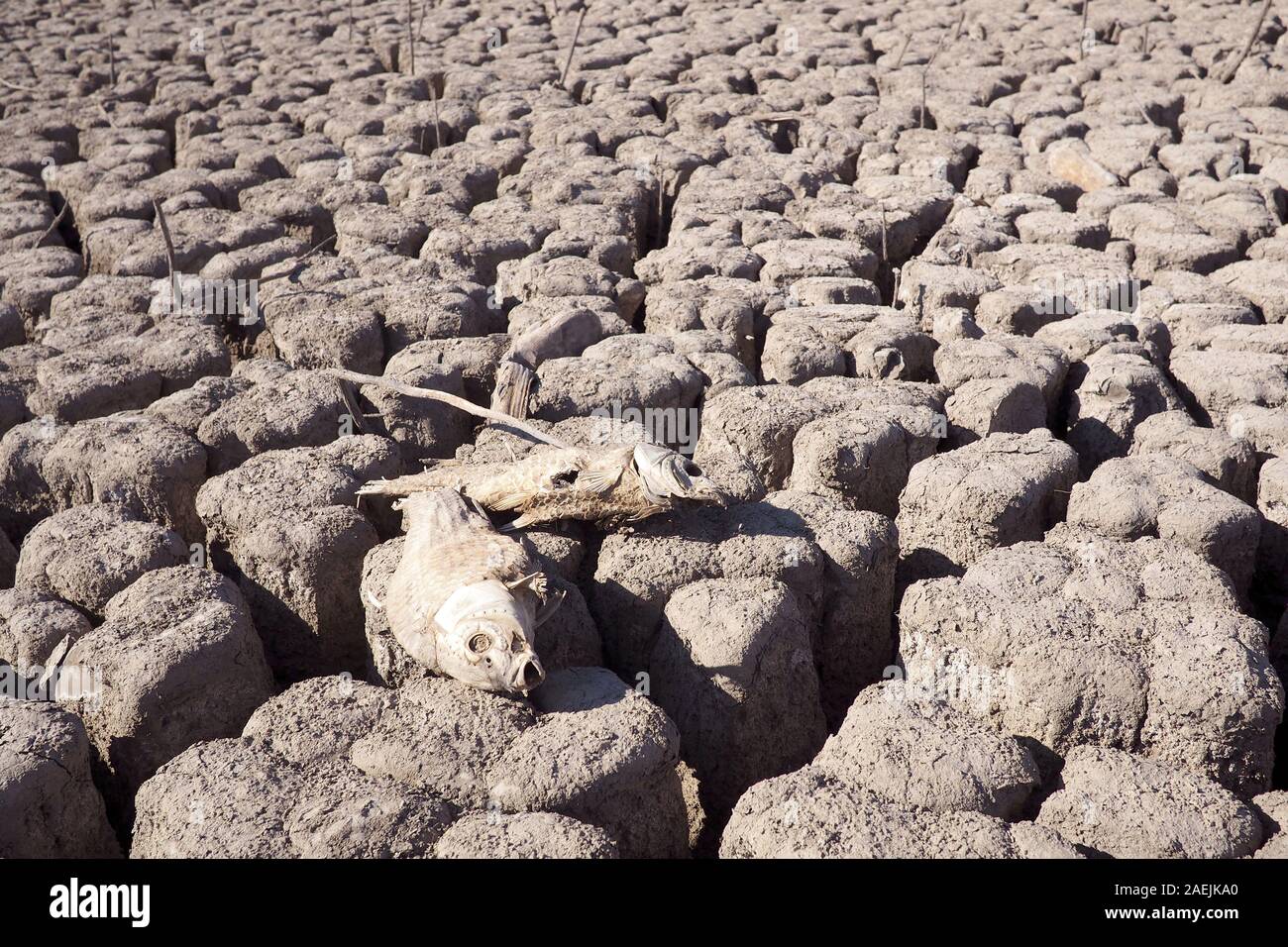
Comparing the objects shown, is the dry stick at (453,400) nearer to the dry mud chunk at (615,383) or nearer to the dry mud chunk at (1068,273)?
the dry mud chunk at (615,383)

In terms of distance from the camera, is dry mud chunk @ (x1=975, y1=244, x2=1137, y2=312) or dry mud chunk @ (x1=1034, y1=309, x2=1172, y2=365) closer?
dry mud chunk @ (x1=1034, y1=309, x2=1172, y2=365)

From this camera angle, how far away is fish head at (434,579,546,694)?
2273mm

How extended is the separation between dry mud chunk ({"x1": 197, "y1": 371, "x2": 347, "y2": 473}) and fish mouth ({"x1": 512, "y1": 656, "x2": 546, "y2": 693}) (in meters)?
1.46

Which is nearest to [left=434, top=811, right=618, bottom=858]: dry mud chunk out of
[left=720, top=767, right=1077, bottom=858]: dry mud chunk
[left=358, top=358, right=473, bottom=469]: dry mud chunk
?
[left=720, top=767, right=1077, bottom=858]: dry mud chunk

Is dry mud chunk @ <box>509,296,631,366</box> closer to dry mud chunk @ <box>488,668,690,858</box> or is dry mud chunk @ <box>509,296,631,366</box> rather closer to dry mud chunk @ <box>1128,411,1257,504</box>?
dry mud chunk @ <box>488,668,690,858</box>

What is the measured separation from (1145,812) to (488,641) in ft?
4.36

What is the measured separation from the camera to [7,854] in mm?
2158

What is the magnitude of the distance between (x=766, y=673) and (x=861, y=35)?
6.68m

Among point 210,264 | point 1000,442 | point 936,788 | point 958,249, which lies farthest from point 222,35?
point 936,788

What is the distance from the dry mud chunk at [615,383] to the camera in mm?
3537

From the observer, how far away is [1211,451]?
3254 millimetres

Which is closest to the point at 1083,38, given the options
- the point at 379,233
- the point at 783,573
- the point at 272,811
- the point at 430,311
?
the point at 379,233

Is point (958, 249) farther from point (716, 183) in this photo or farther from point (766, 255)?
point (716, 183)

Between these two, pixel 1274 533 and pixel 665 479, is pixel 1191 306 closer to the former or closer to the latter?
pixel 1274 533
